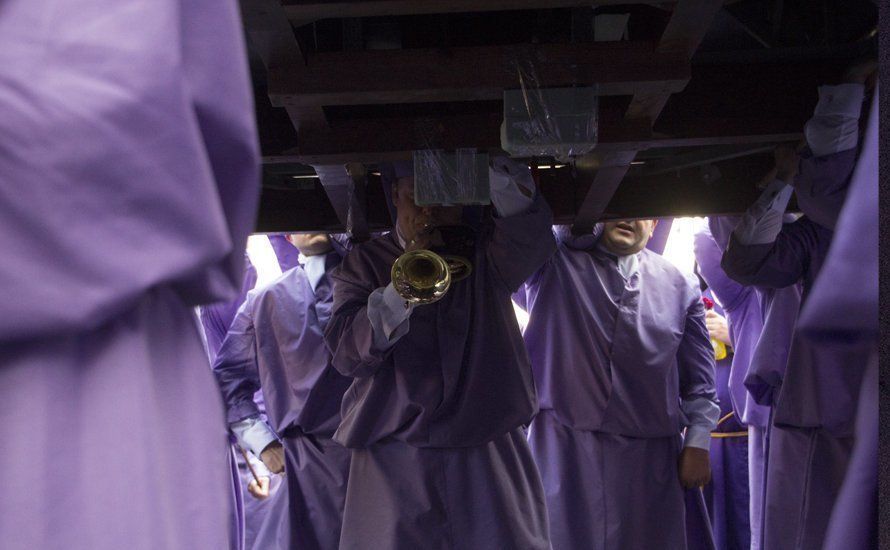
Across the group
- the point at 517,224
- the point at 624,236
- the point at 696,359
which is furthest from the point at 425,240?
the point at 696,359

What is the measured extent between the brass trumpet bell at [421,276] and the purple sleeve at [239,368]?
165cm

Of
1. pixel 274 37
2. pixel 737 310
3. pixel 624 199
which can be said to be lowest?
pixel 737 310

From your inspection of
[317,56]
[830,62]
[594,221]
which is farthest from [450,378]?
[830,62]

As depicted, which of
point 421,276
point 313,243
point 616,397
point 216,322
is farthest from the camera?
point 216,322

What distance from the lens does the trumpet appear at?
2.62 meters

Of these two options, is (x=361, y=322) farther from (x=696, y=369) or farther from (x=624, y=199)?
(x=696, y=369)

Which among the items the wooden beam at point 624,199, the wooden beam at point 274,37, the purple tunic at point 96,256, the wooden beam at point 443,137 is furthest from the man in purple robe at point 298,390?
the purple tunic at point 96,256

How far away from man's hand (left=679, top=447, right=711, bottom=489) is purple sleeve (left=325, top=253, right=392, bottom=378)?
1.48 m

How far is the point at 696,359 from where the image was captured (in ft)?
12.6

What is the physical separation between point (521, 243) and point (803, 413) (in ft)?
4.03

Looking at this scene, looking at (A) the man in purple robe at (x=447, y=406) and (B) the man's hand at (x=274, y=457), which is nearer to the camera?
(A) the man in purple robe at (x=447, y=406)

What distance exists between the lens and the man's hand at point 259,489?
440 centimetres

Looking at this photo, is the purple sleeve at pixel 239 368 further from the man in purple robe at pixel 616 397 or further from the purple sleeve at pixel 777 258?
the purple sleeve at pixel 777 258

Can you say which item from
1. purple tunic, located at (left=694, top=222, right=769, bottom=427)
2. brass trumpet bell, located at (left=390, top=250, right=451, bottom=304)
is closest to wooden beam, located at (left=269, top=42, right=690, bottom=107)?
brass trumpet bell, located at (left=390, top=250, right=451, bottom=304)
